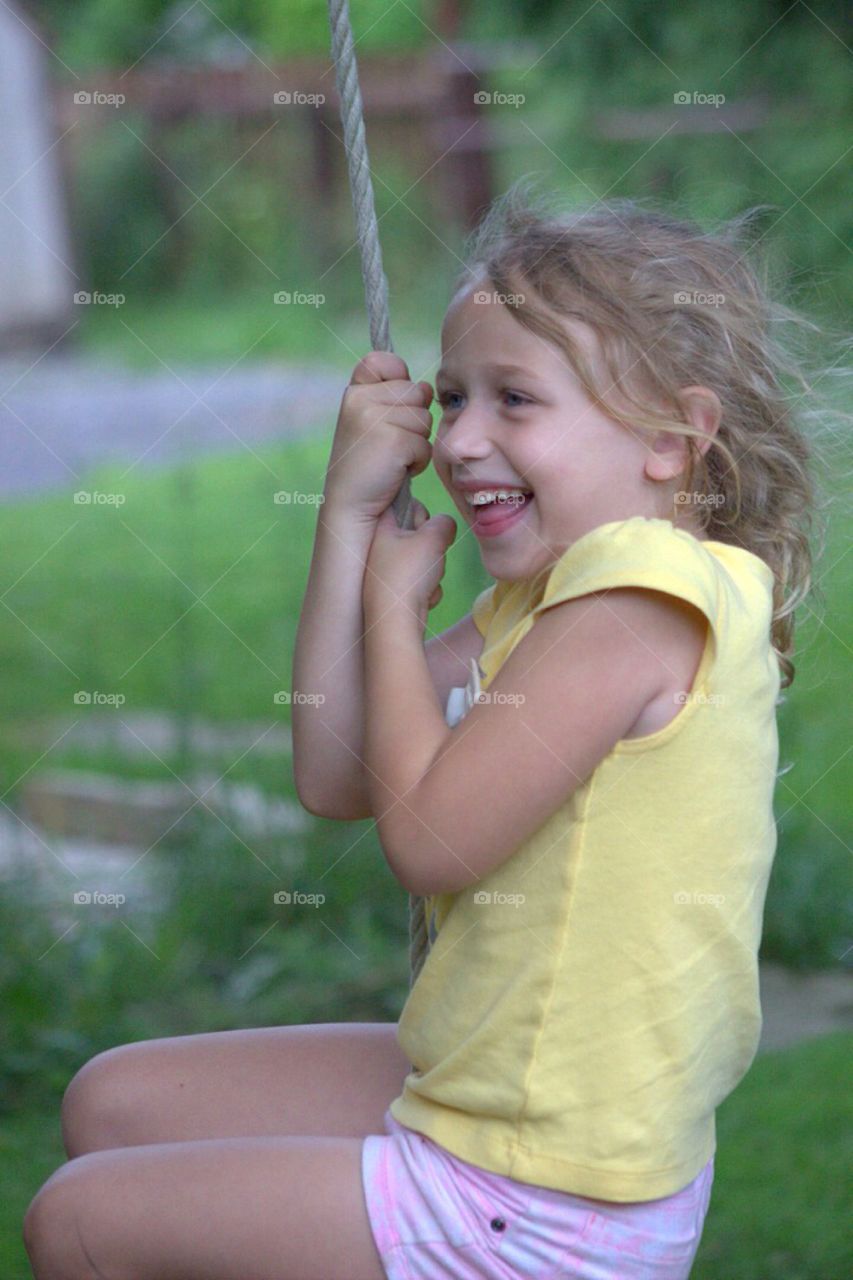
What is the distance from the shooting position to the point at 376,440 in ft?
3.84

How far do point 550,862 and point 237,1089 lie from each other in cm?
32

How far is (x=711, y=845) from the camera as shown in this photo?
101 centimetres

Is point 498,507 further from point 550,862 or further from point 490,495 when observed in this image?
point 550,862

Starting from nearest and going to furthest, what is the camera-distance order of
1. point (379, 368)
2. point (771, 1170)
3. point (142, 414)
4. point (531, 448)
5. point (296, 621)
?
point (531, 448)
point (379, 368)
point (771, 1170)
point (296, 621)
point (142, 414)

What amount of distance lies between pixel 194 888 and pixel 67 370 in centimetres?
482

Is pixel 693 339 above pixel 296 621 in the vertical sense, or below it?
above

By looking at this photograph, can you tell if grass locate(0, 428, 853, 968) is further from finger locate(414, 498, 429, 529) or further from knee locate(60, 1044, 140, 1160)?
knee locate(60, 1044, 140, 1160)

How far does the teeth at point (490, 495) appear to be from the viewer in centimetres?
110

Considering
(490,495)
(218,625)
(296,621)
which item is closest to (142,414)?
(218,625)

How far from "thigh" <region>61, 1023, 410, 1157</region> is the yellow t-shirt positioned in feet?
Answer: 0.45

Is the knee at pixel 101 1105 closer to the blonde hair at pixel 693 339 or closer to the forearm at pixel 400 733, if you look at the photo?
the forearm at pixel 400 733

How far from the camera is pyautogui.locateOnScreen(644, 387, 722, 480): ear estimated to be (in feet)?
3.65

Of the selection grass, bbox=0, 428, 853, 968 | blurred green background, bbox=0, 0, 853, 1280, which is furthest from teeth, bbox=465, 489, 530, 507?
grass, bbox=0, 428, 853, 968

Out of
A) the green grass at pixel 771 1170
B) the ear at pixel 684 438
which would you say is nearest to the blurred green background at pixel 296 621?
the green grass at pixel 771 1170
